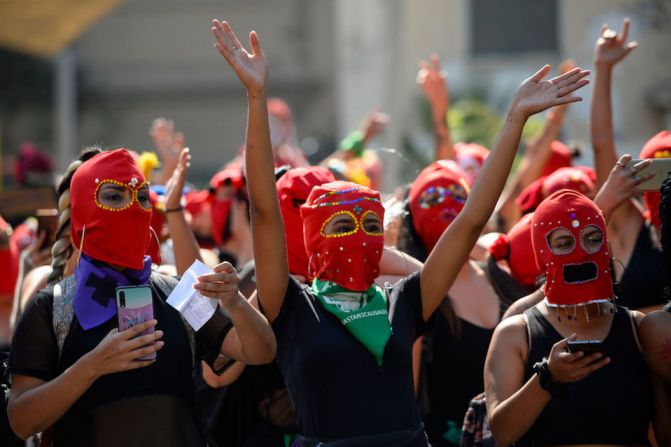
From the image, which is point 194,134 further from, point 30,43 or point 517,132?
point 517,132

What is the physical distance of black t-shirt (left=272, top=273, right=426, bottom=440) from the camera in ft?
12.2

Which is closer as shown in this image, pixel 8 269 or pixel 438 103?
pixel 8 269

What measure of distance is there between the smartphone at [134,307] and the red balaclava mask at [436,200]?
1.82 metres

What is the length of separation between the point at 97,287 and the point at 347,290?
878mm

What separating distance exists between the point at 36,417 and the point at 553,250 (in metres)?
1.88

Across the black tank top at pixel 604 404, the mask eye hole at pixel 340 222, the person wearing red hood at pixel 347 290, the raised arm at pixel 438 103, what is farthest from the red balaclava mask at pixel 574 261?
the raised arm at pixel 438 103

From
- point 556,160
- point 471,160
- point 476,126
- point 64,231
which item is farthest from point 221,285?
point 476,126

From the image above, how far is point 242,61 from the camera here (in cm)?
374

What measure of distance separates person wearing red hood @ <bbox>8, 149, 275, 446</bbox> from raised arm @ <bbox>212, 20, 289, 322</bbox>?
0.15 meters

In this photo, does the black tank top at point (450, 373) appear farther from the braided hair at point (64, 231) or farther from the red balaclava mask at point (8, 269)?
the red balaclava mask at point (8, 269)

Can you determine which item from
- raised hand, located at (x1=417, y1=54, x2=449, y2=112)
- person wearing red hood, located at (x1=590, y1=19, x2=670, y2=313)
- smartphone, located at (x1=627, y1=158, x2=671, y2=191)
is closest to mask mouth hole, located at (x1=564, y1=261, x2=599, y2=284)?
smartphone, located at (x1=627, y1=158, x2=671, y2=191)

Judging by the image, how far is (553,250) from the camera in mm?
3961

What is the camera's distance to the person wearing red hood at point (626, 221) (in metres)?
5.07

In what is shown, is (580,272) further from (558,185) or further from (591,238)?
(558,185)
